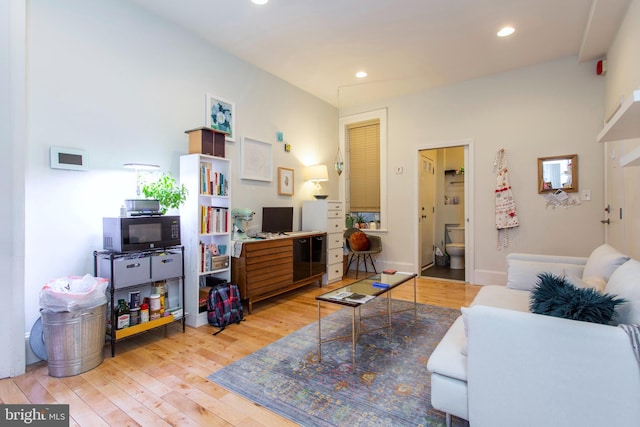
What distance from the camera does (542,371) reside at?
50.6 inches

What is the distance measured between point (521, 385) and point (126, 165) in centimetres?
306

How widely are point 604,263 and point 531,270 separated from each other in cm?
64

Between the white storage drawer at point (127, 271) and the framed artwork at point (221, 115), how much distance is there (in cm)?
168

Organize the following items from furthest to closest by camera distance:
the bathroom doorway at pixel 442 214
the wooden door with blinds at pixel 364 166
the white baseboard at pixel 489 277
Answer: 1. the wooden door with blinds at pixel 364 166
2. the bathroom doorway at pixel 442 214
3. the white baseboard at pixel 489 277

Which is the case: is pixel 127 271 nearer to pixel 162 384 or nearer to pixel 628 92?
pixel 162 384

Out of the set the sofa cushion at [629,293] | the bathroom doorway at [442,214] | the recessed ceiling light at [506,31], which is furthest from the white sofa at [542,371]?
the bathroom doorway at [442,214]


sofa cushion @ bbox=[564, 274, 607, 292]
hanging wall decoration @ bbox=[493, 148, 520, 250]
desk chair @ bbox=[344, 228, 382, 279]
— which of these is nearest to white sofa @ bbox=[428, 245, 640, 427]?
sofa cushion @ bbox=[564, 274, 607, 292]

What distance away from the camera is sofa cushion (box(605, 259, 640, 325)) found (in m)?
1.28

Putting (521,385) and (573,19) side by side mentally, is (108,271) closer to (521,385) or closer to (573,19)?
(521,385)

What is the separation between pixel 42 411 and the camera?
5.78 feet

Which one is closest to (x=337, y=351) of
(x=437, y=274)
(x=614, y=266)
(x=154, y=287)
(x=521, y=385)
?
(x=521, y=385)

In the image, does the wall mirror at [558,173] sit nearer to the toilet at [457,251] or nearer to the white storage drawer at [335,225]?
the toilet at [457,251]

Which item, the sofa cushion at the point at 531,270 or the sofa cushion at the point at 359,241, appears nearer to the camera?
the sofa cushion at the point at 531,270

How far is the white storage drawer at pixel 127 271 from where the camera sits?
2.44 meters
